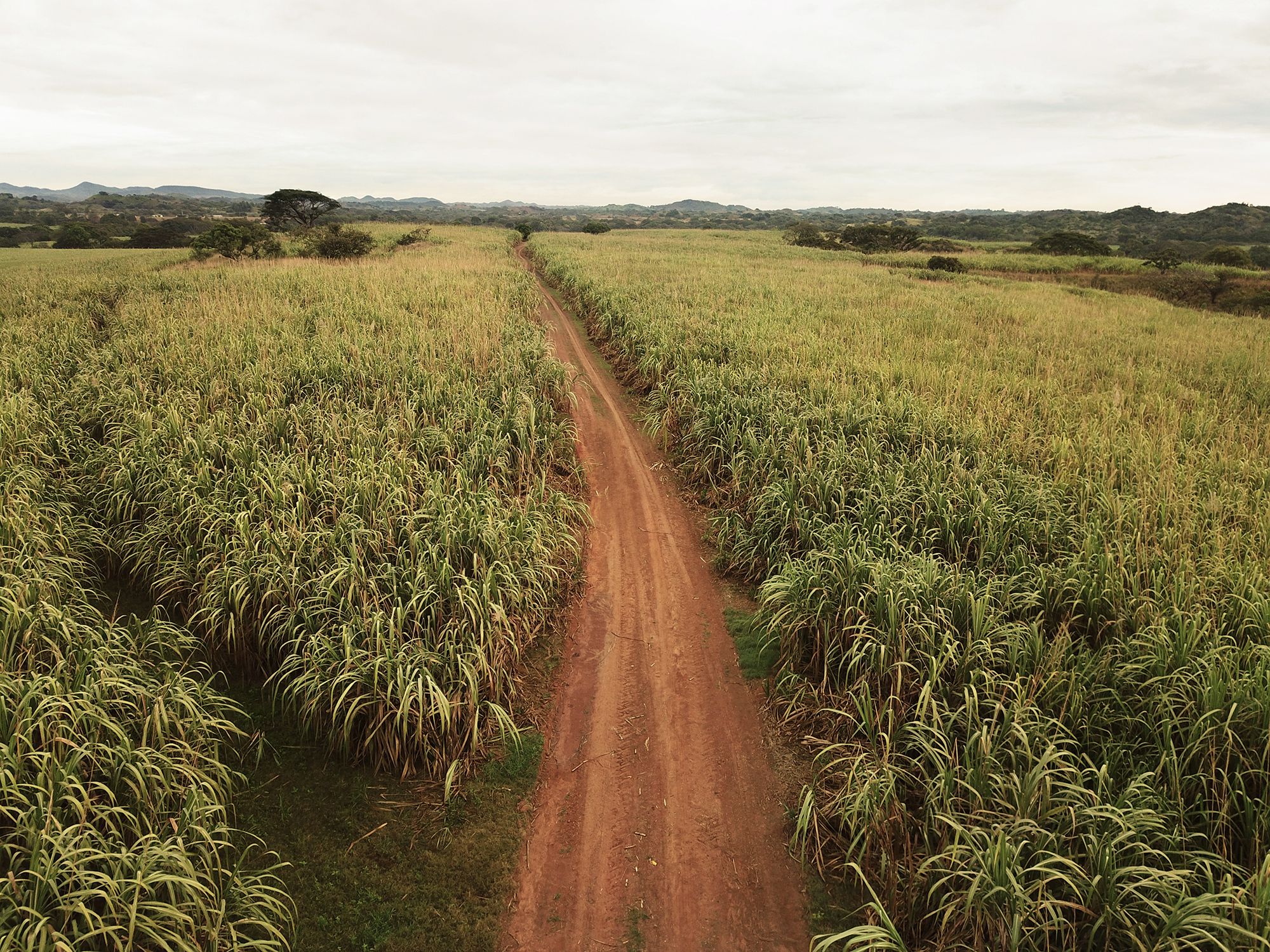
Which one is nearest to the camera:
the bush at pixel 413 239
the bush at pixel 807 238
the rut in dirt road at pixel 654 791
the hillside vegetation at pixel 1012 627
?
the hillside vegetation at pixel 1012 627

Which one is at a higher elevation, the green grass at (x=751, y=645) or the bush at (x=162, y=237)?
the bush at (x=162, y=237)

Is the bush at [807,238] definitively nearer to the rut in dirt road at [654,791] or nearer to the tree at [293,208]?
the tree at [293,208]

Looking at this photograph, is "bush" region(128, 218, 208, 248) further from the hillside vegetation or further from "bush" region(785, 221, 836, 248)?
the hillside vegetation

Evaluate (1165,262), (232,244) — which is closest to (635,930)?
(232,244)

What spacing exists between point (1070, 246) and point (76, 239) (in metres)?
74.0

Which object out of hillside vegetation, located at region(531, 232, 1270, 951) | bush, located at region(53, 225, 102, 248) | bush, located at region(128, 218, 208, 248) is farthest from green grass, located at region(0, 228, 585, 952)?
bush, located at region(128, 218, 208, 248)

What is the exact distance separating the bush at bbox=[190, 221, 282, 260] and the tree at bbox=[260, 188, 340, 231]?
72.3 ft

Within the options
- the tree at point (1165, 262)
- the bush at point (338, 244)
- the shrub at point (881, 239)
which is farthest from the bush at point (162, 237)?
the tree at point (1165, 262)

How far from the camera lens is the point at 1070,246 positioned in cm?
4450

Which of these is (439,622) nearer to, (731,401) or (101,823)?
(101,823)

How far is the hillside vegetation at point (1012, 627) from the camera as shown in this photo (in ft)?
10.0

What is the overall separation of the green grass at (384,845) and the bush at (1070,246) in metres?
53.8

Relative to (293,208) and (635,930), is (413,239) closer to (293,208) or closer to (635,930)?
(293,208)

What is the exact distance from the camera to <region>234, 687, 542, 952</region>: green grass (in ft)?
10.9
